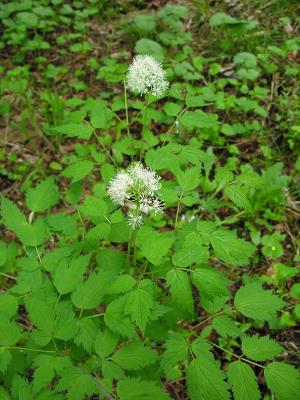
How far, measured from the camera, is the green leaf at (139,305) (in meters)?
1.36

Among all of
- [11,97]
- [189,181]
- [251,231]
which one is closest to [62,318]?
[189,181]

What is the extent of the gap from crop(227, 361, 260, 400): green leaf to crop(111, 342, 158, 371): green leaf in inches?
12.4

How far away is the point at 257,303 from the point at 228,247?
0.30 metres

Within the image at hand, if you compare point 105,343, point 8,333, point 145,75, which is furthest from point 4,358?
point 145,75

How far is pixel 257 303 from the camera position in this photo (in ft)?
5.26

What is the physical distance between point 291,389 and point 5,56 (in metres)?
4.37

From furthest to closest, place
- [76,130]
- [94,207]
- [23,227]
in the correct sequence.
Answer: [76,130] → [23,227] → [94,207]

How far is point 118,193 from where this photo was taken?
1.57 metres

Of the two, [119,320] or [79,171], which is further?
[79,171]

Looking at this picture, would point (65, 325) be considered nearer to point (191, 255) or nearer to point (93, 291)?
point (93, 291)

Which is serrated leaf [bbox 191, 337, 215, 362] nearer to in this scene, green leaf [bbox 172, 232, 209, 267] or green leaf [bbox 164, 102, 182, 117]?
green leaf [bbox 172, 232, 209, 267]

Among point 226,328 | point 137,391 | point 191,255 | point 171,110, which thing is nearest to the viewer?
point 137,391

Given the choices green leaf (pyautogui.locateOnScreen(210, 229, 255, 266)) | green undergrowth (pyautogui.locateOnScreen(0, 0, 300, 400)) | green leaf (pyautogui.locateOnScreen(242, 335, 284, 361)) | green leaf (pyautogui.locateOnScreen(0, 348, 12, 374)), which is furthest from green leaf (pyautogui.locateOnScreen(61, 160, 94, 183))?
green leaf (pyautogui.locateOnScreen(242, 335, 284, 361))

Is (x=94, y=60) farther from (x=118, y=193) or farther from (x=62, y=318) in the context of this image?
(x=62, y=318)
